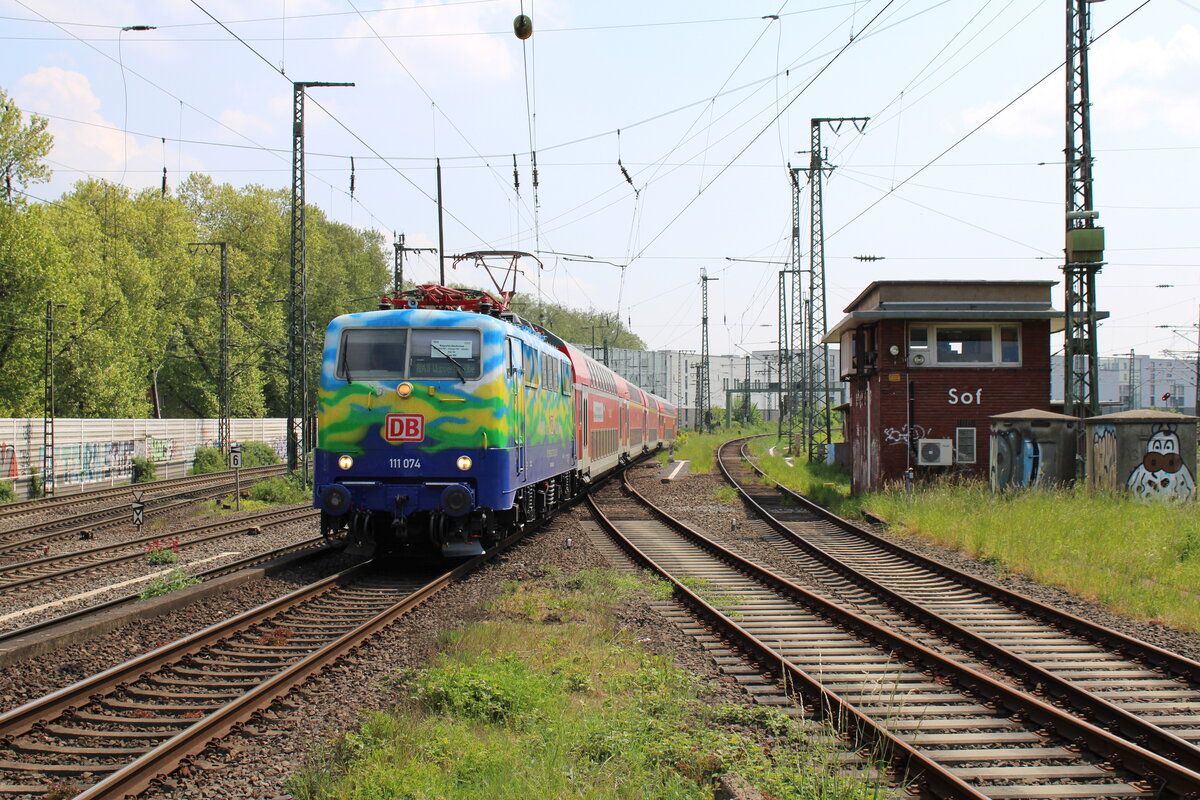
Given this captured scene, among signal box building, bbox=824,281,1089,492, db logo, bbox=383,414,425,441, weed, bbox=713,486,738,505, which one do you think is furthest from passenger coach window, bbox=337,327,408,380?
→ weed, bbox=713,486,738,505

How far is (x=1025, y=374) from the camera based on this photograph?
20.8 meters

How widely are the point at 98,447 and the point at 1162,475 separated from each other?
31.9m

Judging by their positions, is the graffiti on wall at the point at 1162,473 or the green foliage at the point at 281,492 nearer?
the graffiti on wall at the point at 1162,473

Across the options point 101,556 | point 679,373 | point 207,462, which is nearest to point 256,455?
point 207,462

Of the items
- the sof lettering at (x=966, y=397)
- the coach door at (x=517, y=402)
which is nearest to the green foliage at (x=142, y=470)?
the coach door at (x=517, y=402)

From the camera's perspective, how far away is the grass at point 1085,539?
10.4 meters

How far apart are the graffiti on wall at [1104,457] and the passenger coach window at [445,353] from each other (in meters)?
11.1

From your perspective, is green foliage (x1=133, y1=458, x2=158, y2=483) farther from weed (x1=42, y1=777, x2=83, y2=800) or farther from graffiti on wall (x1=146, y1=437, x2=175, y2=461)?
weed (x1=42, y1=777, x2=83, y2=800)

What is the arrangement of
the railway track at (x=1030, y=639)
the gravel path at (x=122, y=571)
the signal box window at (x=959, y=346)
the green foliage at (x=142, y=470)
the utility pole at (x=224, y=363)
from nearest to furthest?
the railway track at (x=1030, y=639) → the gravel path at (x=122, y=571) → the signal box window at (x=959, y=346) → the green foliage at (x=142, y=470) → the utility pole at (x=224, y=363)

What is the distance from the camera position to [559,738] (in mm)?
5551

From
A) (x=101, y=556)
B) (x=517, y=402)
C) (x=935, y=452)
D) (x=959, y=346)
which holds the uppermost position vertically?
(x=959, y=346)

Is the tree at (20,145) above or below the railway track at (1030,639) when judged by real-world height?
above

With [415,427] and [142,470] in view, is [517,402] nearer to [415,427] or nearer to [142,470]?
[415,427]

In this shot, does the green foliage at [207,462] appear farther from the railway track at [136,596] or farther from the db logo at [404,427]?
the db logo at [404,427]
